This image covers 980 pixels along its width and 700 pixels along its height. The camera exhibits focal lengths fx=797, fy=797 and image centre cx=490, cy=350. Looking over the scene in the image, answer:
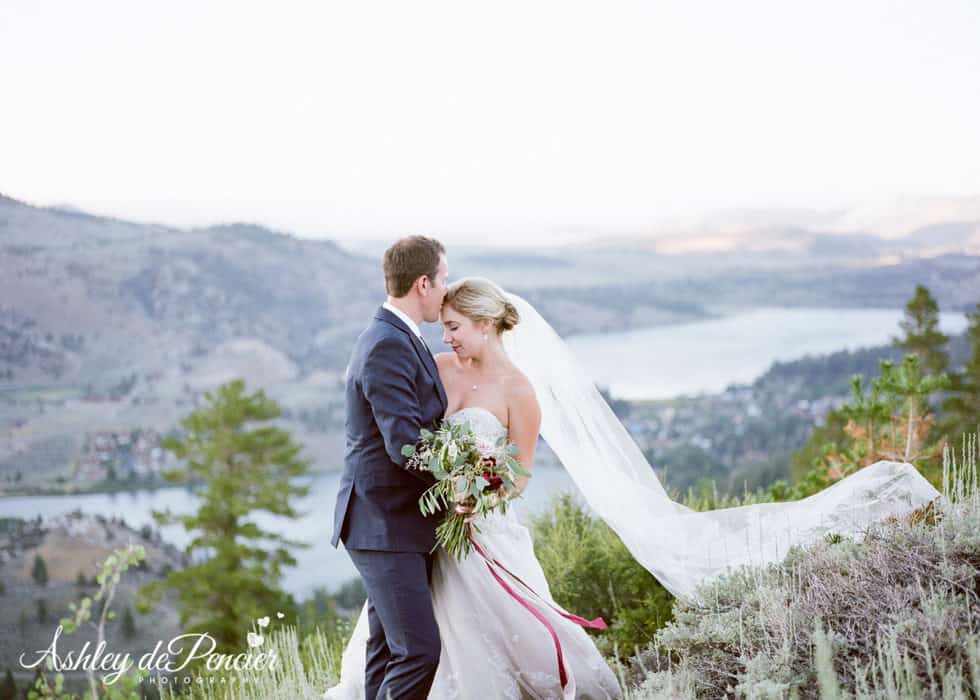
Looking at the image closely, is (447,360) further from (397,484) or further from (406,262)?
(397,484)

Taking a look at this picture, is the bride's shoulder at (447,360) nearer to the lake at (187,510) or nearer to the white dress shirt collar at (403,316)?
the white dress shirt collar at (403,316)

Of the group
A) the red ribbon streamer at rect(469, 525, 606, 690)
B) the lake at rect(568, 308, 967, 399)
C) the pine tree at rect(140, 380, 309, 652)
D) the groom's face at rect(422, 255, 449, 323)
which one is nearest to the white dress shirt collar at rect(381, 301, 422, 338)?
the groom's face at rect(422, 255, 449, 323)

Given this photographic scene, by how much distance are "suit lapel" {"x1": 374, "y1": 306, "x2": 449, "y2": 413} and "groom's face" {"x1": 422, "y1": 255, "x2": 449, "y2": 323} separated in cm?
17

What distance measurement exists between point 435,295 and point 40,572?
65.4ft

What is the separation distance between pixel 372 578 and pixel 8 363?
32801 millimetres

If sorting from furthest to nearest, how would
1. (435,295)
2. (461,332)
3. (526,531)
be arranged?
(526,531) → (461,332) → (435,295)

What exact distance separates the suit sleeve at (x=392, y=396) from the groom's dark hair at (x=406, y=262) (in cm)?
36

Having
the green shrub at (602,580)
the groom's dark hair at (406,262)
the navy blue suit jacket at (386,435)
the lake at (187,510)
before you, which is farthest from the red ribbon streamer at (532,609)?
the lake at (187,510)

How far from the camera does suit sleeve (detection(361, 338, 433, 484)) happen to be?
135 inches

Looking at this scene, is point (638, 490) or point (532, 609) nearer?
point (532, 609)

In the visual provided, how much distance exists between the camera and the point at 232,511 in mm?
17984

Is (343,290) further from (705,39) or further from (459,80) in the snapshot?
(705,39)

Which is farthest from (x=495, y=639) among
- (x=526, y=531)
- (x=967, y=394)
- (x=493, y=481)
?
(x=967, y=394)

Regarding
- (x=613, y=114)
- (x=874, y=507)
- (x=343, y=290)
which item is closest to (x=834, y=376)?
(x=613, y=114)
